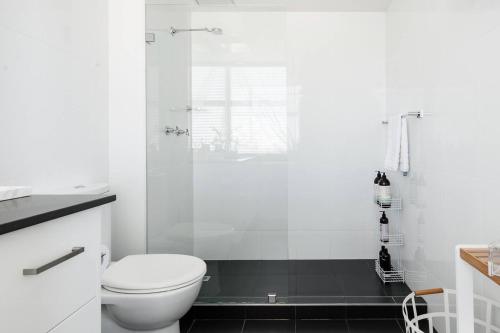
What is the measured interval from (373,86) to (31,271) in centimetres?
267

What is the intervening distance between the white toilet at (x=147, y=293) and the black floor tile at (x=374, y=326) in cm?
101

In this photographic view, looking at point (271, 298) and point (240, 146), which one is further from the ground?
point (240, 146)

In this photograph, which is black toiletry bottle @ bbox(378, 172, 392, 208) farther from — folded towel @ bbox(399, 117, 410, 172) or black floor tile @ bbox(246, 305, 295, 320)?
black floor tile @ bbox(246, 305, 295, 320)

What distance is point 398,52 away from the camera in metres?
2.39

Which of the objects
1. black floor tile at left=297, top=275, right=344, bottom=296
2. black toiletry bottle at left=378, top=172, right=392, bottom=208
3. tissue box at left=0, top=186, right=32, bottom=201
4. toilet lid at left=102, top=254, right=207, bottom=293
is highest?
tissue box at left=0, top=186, right=32, bottom=201

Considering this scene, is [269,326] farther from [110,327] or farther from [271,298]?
[110,327]

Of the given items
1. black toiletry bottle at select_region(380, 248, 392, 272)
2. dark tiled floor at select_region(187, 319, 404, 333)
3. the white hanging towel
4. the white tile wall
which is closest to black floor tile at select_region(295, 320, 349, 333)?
dark tiled floor at select_region(187, 319, 404, 333)

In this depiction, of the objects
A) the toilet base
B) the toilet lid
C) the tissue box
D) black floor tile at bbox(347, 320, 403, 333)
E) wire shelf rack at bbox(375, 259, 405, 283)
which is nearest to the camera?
the tissue box

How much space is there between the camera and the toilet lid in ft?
4.56

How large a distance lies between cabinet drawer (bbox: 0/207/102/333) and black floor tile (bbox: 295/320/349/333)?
4.48ft

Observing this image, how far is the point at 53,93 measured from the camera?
4.98 feet

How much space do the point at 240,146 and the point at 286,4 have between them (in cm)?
125

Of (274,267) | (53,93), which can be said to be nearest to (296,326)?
(274,267)

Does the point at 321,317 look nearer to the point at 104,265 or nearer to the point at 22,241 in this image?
the point at 104,265
